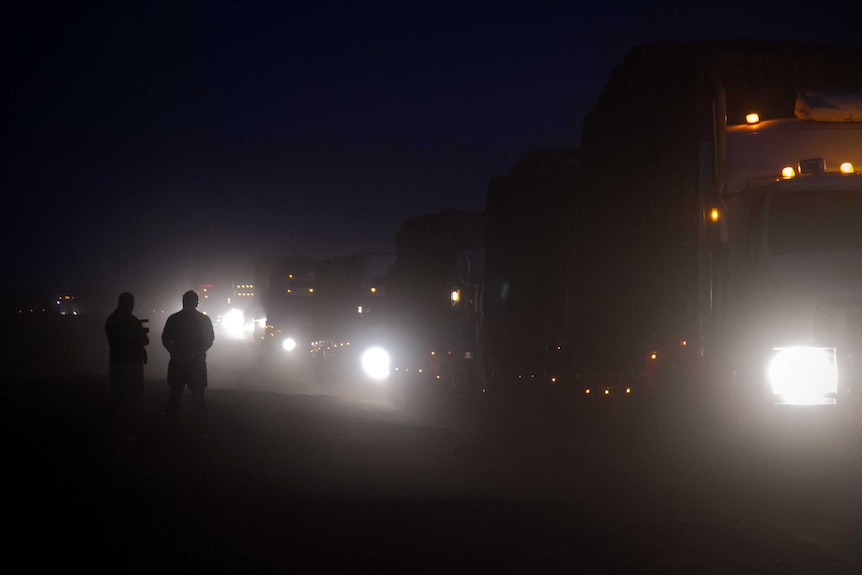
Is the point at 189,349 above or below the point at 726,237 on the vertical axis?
below

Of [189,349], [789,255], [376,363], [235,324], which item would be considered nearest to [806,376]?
[789,255]

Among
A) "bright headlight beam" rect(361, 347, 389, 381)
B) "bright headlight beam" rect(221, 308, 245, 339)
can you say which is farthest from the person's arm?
"bright headlight beam" rect(221, 308, 245, 339)

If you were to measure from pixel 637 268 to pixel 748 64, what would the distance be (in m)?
3.27

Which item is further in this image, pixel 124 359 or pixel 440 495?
pixel 124 359

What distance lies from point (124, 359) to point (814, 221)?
8.64 m

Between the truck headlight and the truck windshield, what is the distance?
64.5 inches

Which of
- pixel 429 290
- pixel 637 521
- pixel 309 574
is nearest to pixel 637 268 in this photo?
pixel 637 521

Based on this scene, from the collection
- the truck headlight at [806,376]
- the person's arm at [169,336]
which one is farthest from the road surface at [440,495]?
the person's arm at [169,336]

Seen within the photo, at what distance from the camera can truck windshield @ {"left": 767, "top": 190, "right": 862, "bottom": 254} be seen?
12.3m

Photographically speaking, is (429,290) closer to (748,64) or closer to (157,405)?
(157,405)

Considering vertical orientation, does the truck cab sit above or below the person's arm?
above

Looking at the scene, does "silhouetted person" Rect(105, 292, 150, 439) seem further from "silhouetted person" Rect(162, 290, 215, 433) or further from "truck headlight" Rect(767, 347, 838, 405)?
"truck headlight" Rect(767, 347, 838, 405)

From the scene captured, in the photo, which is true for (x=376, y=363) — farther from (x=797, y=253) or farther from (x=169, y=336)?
(x=797, y=253)

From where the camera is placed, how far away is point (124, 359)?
13867mm
